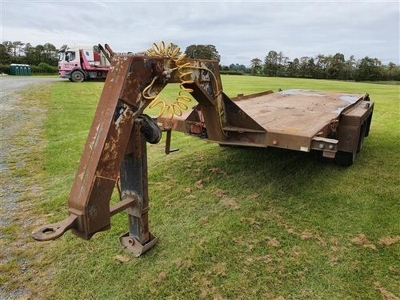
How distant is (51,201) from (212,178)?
5.96 ft

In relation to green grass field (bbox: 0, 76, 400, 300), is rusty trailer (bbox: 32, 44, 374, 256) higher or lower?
higher

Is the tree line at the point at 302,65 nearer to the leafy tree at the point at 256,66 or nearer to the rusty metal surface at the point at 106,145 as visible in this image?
the leafy tree at the point at 256,66

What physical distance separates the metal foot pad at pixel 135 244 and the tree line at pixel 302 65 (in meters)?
34.7

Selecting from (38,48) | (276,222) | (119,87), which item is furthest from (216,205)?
(38,48)

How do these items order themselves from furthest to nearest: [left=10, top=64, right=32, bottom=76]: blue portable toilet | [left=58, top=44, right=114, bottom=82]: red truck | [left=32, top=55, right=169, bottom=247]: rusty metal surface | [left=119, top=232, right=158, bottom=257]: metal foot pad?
[left=10, top=64, right=32, bottom=76]: blue portable toilet, [left=58, top=44, right=114, bottom=82]: red truck, [left=119, top=232, right=158, bottom=257]: metal foot pad, [left=32, top=55, right=169, bottom=247]: rusty metal surface

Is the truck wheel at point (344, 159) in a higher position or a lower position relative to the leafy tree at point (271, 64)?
lower

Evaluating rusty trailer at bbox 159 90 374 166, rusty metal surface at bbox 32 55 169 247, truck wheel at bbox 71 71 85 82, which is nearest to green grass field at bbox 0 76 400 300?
rusty trailer at bbox 159 90 374 166

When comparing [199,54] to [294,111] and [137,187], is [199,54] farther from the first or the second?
[137,187]

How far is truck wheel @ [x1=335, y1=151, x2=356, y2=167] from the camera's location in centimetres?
430

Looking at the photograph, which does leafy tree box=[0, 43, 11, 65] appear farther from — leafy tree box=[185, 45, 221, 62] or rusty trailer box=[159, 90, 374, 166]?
rusty trailer box=[159, 90, 374, 166]

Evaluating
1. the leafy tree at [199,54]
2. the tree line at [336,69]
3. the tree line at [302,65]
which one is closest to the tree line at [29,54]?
the tree line at [302,65]

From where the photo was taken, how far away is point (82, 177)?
184cm

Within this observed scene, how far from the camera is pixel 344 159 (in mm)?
4348

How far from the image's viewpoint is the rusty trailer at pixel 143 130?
6.04 ft
